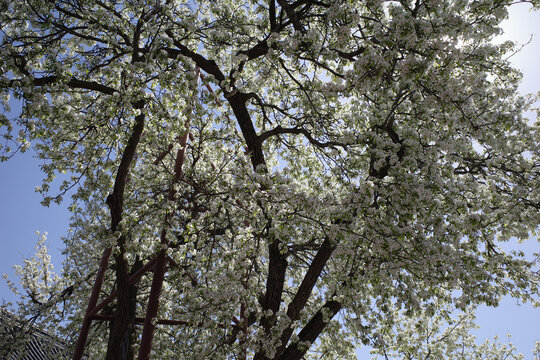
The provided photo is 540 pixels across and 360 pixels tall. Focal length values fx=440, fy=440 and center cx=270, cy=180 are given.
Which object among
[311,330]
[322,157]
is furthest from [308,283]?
[322,157]

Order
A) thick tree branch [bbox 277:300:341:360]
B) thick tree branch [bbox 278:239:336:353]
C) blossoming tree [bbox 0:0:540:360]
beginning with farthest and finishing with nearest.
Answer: thick tree branch [bbox 278:239:336:353] < thick tree branch [bbox 277:300:341:360] < blossoming tree [bbox 0:0:540:360]

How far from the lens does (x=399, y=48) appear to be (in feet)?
18.6

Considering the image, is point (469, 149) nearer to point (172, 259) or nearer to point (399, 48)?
point (399, 48)

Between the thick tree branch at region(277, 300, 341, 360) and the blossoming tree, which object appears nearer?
the blossoming tree

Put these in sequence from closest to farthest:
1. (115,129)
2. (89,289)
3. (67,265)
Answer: (115,129), (89,289), (67,265)

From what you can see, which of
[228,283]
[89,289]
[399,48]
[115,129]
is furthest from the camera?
[89,289]

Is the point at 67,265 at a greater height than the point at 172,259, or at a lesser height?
greater

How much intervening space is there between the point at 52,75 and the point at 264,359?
225 inches

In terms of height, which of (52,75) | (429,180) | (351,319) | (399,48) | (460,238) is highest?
(52,75)

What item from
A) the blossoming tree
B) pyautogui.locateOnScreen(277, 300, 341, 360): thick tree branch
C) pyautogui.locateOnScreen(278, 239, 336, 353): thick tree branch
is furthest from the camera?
pyautogui.locateOnScreen(278, 239, 336, 353): thick tree branch

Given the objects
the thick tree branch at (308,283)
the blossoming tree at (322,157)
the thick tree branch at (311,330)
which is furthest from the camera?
the thick tree branch at (308,283)

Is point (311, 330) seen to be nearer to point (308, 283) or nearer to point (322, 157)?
point (308, 283)

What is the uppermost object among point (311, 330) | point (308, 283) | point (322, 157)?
point (322, 157)

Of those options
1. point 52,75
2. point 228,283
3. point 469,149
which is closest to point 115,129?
point 52,75
